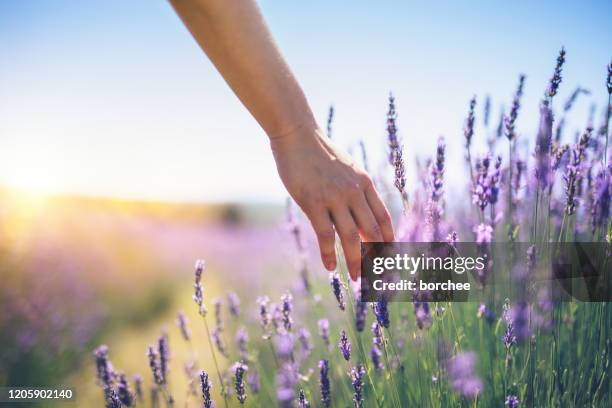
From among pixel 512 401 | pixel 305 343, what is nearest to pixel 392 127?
pixel 512 401

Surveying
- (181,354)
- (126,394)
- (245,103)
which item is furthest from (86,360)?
(245,103)

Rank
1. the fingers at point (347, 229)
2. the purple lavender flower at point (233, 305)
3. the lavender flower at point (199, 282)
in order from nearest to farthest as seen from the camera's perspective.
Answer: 1. the fingers at point (347, 229)
2. the lavender flower at point (199, 282)
3. the purple lavender flower at point (233, 305)

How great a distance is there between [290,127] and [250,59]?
150 mm

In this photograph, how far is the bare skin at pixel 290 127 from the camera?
909mm

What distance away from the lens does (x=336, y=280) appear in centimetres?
128

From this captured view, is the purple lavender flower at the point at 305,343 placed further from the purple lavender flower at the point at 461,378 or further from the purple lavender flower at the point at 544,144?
the purple lavender flower at the point at 544,144

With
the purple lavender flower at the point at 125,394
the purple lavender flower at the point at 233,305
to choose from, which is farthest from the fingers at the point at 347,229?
the purple lavender flower at the point at 233,305

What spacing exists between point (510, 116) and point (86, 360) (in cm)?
300

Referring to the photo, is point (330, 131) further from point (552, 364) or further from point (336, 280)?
point (552, 364)

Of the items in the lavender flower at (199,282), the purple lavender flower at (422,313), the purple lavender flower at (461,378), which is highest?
the lavender flower at (199,282)

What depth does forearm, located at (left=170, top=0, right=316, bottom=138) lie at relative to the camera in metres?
0.92

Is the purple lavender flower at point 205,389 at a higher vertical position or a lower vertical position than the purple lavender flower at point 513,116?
lower

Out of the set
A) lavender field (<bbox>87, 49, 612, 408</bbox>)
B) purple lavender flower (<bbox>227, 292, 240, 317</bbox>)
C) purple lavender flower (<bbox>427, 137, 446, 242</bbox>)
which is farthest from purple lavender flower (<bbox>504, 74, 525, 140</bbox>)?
purple lavender flower (<bbox>227, 292, 240, 317</bbox>)

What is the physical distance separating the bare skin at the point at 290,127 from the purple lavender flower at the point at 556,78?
766mm
